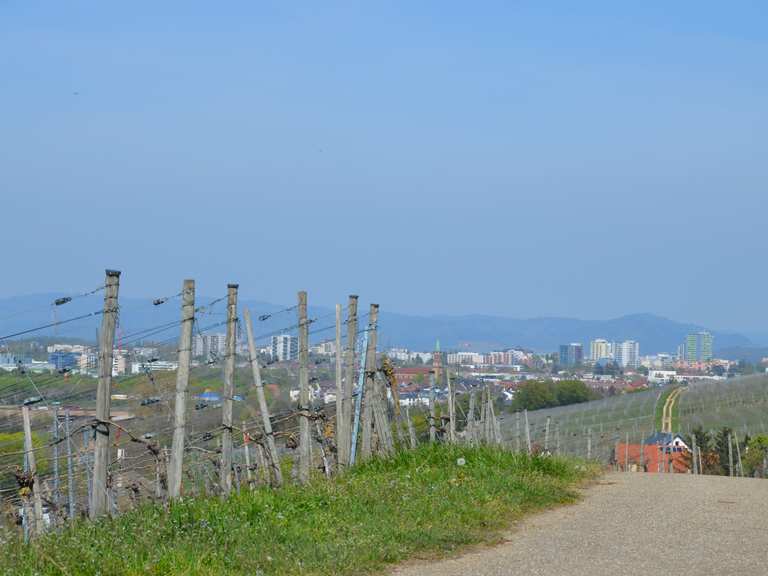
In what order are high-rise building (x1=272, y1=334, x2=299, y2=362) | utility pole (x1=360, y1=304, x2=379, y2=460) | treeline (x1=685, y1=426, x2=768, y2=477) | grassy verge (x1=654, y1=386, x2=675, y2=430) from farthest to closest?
grassy verge (x1=654, y1=386, x2=675, y2=430) → treeline (x1=685, y1=426, x2=768, y2=477) → high-rise building (x1=272, y1=334, x2=299, y2=362) → utility pole (x1=360, y1=304, x2=379, y2=460)

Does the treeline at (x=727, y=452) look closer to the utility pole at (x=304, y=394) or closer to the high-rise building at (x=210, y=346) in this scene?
the high-rise building at (x=210, y=346)

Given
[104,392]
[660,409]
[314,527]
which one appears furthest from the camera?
[660,409]

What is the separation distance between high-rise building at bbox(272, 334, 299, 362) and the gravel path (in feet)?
19.4

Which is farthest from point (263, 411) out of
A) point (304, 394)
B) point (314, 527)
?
point (314, 527)

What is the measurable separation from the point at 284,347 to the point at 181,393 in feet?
27.4

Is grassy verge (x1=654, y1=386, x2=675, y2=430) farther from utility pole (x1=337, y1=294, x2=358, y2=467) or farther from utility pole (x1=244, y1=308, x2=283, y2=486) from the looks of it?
utility pole (x1=244, y1=308, x2=283, y2=486)

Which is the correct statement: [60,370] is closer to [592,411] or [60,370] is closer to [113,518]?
[113,518]

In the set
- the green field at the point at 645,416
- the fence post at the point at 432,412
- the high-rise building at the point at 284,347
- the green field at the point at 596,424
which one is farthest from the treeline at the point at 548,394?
the fence post at the point at 432,412

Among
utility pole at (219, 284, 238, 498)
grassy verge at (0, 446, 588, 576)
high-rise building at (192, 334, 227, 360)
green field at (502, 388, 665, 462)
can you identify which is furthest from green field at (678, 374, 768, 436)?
utility pole at (219, 284, 238, 498)

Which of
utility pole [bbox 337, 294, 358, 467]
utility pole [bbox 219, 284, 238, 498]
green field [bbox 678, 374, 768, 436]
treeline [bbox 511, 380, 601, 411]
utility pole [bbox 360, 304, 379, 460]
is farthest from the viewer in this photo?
treeline [bbox 511, 380, 601, 411]

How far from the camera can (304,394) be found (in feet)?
50.5

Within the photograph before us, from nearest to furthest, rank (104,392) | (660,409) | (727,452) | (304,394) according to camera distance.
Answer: (104,392)
(304,394)
(727,452)
(660,409)

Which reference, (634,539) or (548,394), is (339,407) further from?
(548,394)

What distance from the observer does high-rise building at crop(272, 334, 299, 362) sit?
19297 mm
